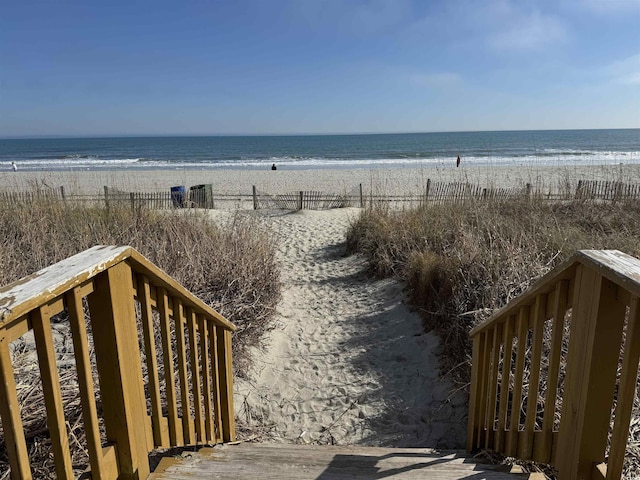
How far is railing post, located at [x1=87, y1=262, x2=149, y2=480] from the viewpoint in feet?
5.92

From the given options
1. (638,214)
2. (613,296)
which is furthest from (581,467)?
(638,214)

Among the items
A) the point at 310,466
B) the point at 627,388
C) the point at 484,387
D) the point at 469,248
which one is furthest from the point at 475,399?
the point at 469,248

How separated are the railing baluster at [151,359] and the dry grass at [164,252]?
120 centimetres

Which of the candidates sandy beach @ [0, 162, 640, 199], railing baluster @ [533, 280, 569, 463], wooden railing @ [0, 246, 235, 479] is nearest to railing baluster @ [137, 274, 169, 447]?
wooden railing @ [0, 246, 235, 479]

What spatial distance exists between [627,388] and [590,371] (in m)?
0.18

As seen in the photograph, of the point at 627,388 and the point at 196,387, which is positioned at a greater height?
the point at 627,388

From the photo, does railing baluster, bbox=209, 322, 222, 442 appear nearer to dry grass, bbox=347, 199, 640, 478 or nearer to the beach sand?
dry grass, bbox=347, 199, 640, 478

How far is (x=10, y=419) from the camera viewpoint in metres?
1.26

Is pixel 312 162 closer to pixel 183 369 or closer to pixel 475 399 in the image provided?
pixel 475 399

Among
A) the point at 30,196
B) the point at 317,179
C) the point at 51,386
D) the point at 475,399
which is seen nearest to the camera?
the point at 51,386

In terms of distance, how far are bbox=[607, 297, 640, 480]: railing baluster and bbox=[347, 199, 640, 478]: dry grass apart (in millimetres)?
1686

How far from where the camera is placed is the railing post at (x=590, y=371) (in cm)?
174

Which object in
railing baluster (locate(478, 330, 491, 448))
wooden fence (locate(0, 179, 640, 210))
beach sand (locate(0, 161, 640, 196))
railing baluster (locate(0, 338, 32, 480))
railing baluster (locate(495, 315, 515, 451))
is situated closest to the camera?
railing baluster (locate(0, 338, 32, 480))

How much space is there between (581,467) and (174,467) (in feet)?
6.23
